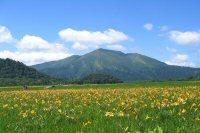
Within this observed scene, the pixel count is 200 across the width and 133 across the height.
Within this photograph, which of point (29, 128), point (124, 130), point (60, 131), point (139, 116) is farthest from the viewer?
point (139, 116)

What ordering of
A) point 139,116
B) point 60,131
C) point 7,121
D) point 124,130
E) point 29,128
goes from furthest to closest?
point 7,121 < point 139,116 < point 29,128 < point 60,131 < point 124,130

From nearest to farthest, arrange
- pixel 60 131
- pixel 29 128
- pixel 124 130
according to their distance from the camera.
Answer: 1. pixel 124 130
2. pixel 60 131
3. pixel 29 128

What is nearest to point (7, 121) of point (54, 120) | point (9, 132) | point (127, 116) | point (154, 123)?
point (54, 120)

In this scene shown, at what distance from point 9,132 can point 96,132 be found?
2.39m

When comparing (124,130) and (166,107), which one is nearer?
(124,130)

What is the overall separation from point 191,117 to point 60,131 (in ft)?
10.8

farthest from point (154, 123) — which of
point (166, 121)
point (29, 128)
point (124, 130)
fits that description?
point (29, 128)

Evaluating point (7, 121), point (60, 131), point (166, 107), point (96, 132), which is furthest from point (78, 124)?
point (166, 107)

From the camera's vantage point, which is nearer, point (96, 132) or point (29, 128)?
point (96, 132)

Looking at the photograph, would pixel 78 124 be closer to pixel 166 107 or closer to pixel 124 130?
pixel 124 130

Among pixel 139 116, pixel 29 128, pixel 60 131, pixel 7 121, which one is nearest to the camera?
pixel 60 131

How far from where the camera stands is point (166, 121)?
38.0 ft

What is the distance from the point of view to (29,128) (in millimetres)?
12109

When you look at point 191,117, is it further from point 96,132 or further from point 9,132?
point 9,132
